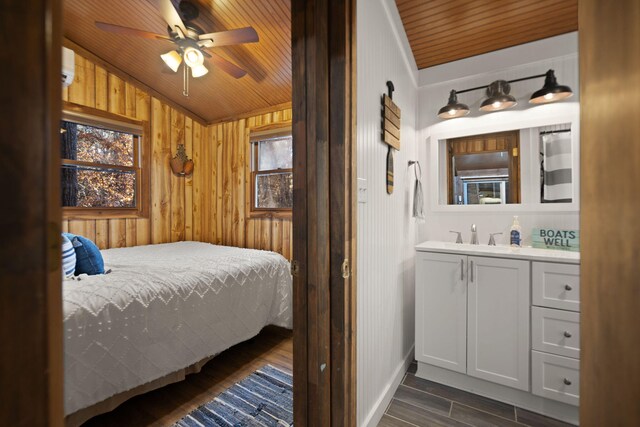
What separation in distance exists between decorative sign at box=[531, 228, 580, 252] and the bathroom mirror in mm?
167

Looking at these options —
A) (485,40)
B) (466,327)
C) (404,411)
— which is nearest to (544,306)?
(466,327)

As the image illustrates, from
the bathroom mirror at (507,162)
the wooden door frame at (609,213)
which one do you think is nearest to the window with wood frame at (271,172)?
the bathroom mirror at (507,162)

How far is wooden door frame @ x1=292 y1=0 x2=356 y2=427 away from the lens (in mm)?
1124

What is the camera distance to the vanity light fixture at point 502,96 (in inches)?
75.3

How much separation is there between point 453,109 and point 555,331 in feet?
5.60

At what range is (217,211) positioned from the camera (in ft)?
13.9

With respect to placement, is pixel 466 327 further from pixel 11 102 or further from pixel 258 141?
pixel 258 141

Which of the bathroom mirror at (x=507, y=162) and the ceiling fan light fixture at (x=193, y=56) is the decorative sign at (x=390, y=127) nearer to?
the bathroom mirror at (x=507, y=162)

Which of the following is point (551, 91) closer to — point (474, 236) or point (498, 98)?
point (498, 98)

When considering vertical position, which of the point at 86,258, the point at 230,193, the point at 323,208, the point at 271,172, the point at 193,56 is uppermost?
the point at 193,56

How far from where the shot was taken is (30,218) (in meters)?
0.26

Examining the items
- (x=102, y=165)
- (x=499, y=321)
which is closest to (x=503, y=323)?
(x=499, y=321)

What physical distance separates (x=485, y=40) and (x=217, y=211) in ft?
12.5

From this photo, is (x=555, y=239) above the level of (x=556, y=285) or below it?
above
